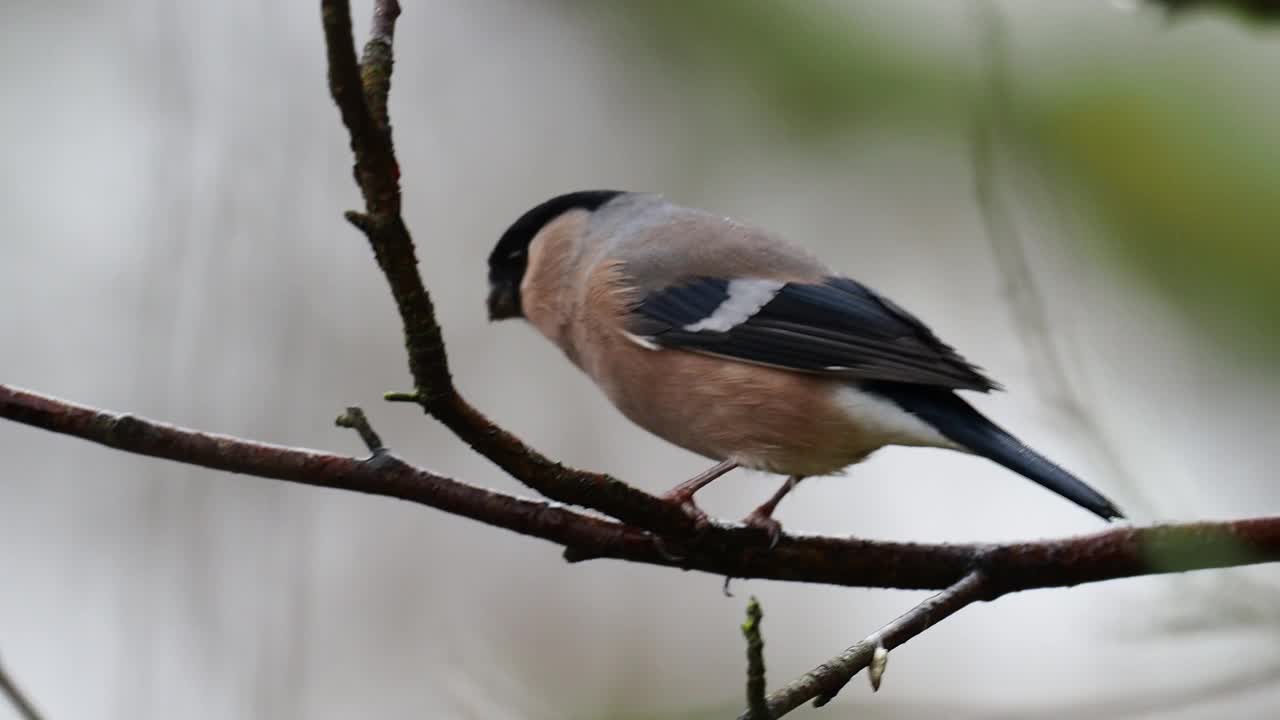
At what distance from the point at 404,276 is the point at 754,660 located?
2.42ft

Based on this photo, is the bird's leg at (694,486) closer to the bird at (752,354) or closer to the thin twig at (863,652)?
the bird at (752,354)

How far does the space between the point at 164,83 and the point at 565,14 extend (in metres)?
3.40

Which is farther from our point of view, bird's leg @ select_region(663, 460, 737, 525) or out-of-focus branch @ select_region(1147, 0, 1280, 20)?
bird's leg @ select_region(663, 460, 737, 525)

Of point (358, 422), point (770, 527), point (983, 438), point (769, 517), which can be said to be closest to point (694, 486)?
point (769, 517)

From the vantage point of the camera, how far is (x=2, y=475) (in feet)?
17.7

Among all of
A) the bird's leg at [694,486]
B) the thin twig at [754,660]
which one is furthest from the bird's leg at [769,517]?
the thin twig at [754,660]

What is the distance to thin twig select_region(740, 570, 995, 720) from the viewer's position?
1.96m

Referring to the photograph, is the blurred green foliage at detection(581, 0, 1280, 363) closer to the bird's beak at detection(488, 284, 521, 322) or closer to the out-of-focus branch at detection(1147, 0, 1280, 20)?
the out-of-focus branch at detection(1147, 0, 1280, 20)

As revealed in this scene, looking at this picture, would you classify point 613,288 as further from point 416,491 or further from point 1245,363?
point 1245,363

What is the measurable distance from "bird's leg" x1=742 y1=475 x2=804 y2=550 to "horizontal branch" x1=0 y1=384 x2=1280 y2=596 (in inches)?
0.8

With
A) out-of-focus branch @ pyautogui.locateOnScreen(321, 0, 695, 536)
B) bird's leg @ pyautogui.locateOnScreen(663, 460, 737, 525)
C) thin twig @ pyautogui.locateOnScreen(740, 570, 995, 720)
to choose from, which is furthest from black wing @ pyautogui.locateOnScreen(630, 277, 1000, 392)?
out-of-focus branch @ pyautogui.locateOnScreen(321, 0, 695, 536)

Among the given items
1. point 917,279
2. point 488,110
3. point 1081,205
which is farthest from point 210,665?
point 488,110

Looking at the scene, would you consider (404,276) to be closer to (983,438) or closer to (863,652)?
(863,652)

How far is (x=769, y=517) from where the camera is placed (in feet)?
9.80
